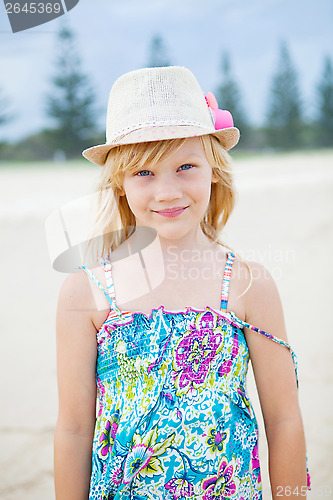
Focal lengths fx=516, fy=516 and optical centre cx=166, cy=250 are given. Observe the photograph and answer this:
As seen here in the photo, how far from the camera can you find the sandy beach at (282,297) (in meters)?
2.76

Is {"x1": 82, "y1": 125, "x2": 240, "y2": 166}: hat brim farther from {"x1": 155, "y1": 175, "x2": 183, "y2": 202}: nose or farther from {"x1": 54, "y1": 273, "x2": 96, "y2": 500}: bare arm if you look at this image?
{"x1": 54, "y1": 273, "x2": 96, "y2": 500}: bare arm

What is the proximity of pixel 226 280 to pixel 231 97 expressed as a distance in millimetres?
32687

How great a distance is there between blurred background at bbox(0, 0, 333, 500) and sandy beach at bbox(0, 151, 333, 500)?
0.01 metres

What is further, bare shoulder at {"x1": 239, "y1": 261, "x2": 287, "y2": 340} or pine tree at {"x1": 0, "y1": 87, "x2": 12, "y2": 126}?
pine tree at {"x1": 0, "y1": 87, "x2": 12, "y2": 126}

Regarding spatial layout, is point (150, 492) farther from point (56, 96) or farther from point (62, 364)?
point (56, 96)

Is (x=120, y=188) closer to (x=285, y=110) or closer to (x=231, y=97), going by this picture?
(x=231, y=97)

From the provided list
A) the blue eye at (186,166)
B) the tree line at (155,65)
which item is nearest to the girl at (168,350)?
the blue eye at (186,166)

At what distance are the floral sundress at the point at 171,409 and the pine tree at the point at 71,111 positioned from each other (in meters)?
27.9

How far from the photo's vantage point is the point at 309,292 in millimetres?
6043

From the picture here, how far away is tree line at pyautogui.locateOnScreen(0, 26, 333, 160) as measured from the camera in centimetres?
2809

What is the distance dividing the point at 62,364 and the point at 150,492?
41 centimetres

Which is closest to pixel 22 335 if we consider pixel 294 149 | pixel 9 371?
pixel 9 371

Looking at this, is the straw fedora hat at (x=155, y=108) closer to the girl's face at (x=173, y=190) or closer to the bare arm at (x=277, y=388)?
the girl's face at (x=173, y=190)

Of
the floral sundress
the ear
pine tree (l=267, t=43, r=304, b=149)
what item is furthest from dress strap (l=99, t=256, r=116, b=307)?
pine tree (l=267, t=43, r=304, b=149)
